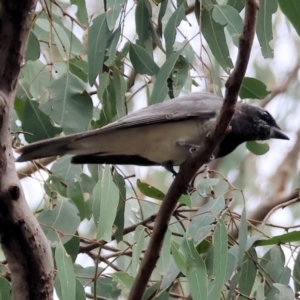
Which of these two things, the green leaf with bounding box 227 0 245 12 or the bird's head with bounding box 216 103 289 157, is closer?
the green leaf with bounding box 227 0 245 12

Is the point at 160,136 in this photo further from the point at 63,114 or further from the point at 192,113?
the point at 63,114

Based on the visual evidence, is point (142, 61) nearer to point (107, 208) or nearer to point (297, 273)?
point (107, 208)

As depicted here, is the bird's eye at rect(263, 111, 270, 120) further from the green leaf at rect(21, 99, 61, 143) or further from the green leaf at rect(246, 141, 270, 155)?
the green leaf at rect(21, 99, 61, 143)

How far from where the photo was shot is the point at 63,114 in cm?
245

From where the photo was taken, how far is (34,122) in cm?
243

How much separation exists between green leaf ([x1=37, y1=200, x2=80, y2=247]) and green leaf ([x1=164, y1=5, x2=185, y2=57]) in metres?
0.71

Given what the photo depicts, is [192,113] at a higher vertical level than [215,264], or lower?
higher

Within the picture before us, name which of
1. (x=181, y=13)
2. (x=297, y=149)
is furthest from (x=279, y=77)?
(x=181, y=13)

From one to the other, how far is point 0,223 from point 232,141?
1.23m

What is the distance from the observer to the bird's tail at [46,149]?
2.23 m

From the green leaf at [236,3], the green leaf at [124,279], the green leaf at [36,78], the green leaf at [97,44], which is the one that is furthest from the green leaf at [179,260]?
the green leaf at [36,78]

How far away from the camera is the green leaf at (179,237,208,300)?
2037mm

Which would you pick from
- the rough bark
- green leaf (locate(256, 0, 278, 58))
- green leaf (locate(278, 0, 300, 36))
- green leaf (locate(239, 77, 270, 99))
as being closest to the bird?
green leaf (locate(239, 77, 270, 99))

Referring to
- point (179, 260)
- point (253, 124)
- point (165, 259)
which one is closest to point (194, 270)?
point (179, 260)
